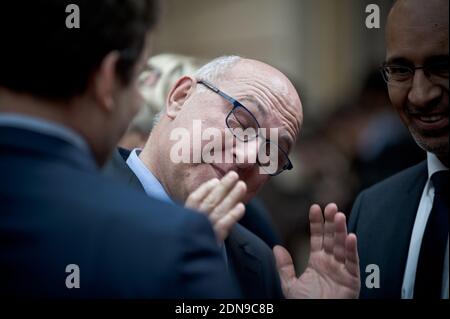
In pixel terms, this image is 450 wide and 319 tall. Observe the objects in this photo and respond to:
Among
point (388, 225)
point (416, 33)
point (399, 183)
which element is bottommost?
point (388, 225)

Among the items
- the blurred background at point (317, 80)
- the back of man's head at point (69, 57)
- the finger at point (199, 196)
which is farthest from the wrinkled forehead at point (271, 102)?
the blurred background at point (317, 80)

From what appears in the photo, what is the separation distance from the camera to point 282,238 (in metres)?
4.90

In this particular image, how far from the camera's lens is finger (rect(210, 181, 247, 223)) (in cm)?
203

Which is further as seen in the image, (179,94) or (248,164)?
(179,94)

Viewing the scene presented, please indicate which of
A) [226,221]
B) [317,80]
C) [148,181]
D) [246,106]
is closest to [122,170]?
[148,181]

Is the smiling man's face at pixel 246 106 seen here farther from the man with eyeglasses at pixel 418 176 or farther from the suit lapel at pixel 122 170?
the man with eyeglasses at pixel 418 176

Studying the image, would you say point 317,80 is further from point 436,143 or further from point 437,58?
point 437,58

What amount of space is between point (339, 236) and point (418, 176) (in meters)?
0.51

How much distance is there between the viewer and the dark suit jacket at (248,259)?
7.81 feet

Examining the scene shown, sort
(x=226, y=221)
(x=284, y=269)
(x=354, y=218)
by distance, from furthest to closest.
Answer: (x=354, y=218)
(x=284, y=269)
(x=226, y=221)

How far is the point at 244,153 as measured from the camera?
250cm

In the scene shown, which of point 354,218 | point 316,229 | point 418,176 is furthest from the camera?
point 354,218

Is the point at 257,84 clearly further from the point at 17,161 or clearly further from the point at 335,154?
the point at 335,154

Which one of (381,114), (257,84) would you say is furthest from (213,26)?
(257,84)
